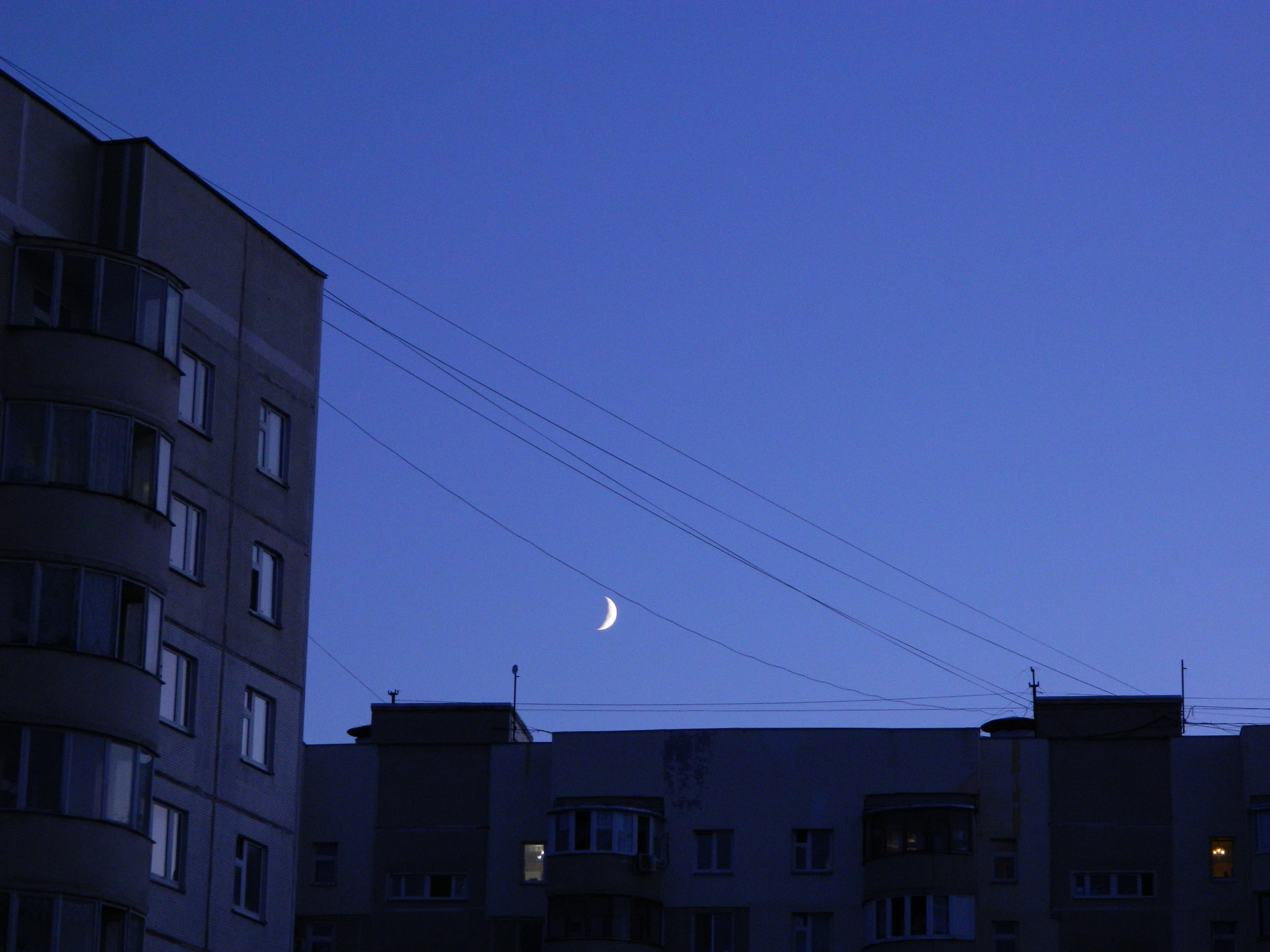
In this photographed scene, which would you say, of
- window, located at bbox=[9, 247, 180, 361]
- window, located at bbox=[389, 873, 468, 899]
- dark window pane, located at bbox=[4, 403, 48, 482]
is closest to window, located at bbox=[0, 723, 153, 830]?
dark window pane, located at bbox=[4, 403, 48, 482]

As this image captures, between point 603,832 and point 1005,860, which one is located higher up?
point 603,832

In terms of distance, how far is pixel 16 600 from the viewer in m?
Answer: 33.1

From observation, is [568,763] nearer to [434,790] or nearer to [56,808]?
[434,790]

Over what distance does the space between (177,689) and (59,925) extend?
6.47m

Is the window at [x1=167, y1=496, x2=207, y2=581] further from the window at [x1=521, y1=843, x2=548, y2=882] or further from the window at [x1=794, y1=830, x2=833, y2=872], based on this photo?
the window at [x1=794, y1=830, x2=833, y2=872]

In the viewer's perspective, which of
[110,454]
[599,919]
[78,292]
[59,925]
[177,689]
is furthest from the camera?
[599,919]

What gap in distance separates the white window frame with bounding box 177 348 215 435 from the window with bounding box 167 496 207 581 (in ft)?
5.02

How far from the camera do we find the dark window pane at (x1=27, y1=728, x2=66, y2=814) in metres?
32.1

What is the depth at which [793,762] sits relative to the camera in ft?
211

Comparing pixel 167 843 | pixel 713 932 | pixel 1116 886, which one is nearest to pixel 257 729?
pixel 167 843

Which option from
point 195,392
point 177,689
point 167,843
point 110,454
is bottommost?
point 167,843

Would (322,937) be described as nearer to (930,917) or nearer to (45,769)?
(930,917)

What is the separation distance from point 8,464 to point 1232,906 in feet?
132

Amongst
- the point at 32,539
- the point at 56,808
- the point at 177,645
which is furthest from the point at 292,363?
the point at 56,808
